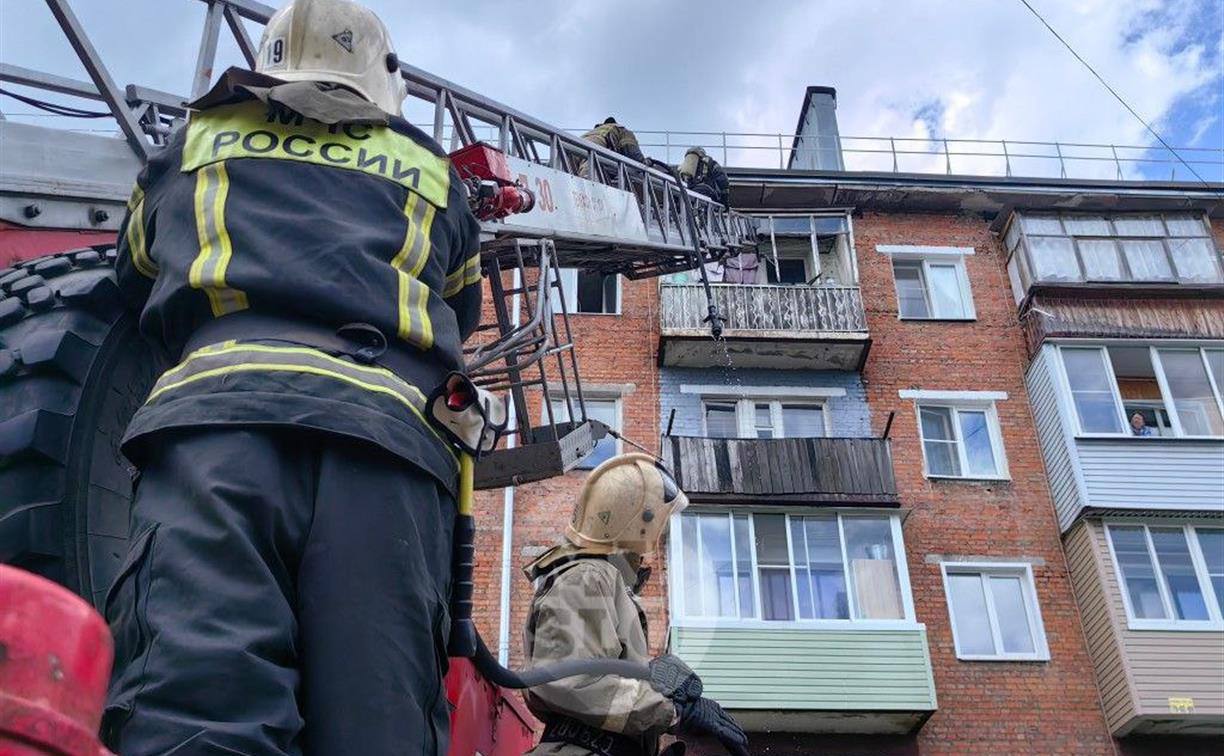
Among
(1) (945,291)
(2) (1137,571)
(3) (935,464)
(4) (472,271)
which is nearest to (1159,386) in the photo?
(2) (1137,571)

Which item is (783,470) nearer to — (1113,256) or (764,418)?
(764,418)

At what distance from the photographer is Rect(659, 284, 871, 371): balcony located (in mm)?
18656

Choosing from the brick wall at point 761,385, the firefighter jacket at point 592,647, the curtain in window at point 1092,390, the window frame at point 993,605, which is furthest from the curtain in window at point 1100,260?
the firefighter jacket at point 592,647

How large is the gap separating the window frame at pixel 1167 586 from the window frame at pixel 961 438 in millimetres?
1943

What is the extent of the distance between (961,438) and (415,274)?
1740cm

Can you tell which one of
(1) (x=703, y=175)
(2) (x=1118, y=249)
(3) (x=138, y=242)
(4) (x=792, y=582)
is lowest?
(3) (x=138, y=242)

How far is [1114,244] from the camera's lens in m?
19.6

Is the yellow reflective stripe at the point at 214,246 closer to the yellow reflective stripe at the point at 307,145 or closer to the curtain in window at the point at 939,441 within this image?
the yellow reflective stripe at the point at 307,145

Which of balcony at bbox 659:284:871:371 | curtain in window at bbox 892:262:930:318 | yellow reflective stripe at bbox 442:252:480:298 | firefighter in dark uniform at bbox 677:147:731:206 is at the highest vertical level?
curtain in window at bbox 892:262:930:318

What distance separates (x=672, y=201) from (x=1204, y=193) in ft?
48.3

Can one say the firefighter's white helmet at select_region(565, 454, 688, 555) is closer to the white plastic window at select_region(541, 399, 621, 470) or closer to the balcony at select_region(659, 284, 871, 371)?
the white plastic window at select_region(541, 399, 621, 470)

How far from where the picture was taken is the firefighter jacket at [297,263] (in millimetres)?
2092

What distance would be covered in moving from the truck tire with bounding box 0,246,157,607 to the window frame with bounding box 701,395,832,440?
52.0 feet

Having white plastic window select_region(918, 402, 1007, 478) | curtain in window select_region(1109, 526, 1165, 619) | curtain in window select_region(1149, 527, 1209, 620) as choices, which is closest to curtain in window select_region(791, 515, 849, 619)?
white plastic window select_region(918, 402, 1007, 478)
